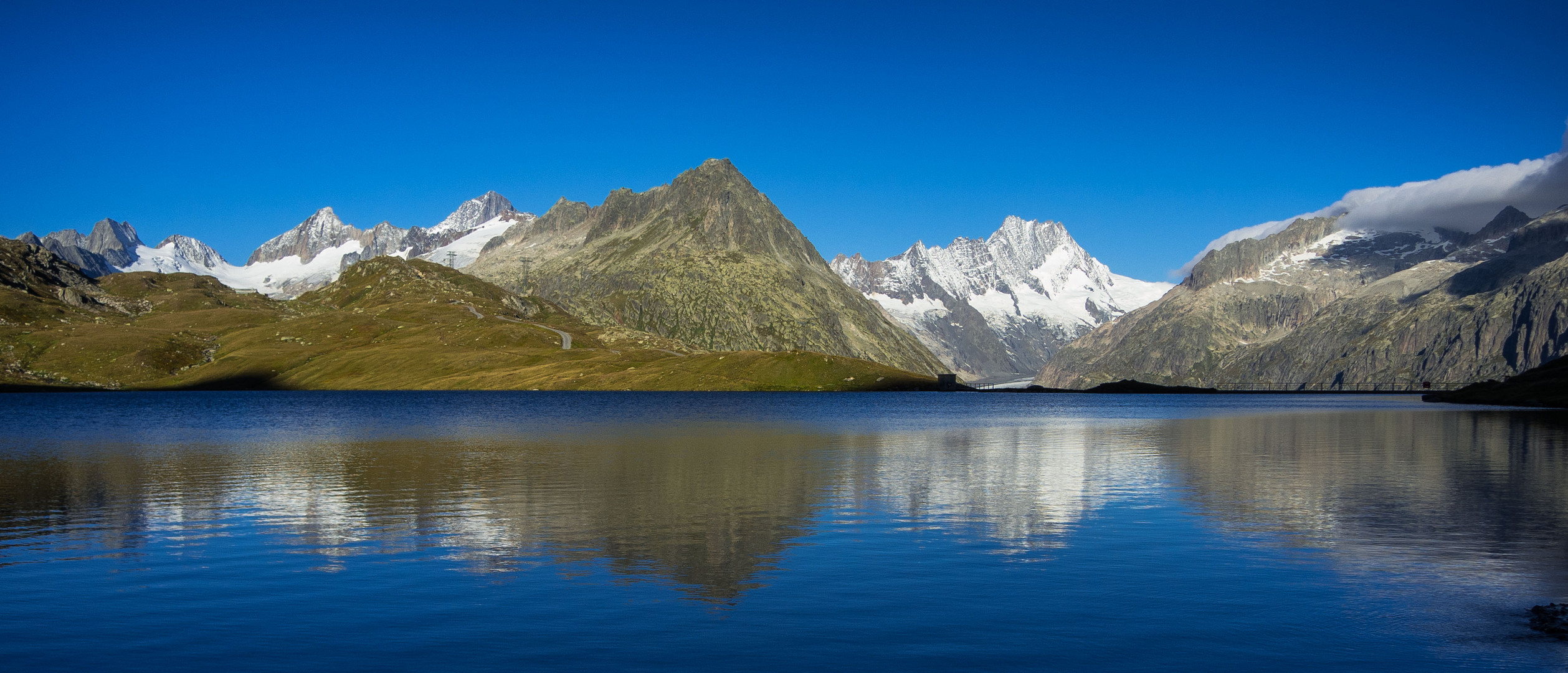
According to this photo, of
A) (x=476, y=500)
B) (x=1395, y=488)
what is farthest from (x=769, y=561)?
(x=1395, y=488)

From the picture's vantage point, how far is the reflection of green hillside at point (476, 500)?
3894 cm

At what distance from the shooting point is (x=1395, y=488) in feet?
204

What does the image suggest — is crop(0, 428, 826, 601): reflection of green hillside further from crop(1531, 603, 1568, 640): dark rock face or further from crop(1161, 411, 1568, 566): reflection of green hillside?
crop(1161, 411, 1568, 566): reflection of green hillside

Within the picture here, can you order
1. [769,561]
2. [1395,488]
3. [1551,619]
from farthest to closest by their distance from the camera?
[1395,488]
[769,561]
[1551,619]

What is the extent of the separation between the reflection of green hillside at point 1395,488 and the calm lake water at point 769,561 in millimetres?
375

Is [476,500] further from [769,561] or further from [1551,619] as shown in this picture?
[1551,619]

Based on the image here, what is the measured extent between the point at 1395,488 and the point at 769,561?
4642 centimetres

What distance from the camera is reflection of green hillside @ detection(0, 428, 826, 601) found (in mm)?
38938

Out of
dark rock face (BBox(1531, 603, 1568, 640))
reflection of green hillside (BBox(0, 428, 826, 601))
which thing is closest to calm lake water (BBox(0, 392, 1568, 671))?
reflection of green hillside (BBox(0, 428, 826, 601))

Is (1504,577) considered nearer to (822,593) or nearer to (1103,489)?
(822,593)

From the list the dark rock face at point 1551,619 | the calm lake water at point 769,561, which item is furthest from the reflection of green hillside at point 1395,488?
the dark rock face at point 1551,619

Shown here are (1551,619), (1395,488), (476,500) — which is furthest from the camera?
(1395,488)

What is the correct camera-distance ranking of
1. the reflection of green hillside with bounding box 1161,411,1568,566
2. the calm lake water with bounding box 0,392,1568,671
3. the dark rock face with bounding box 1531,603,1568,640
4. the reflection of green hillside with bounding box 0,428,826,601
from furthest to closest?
the reflection of green hillside with bounding box 1161,411,1568,566 → the reflection of green hillside with bounding box 0,428,826,601 → the dark rock face with bounding box 1531,603,1568,640 → the calm lake water with bounding box 0,392,1568,671

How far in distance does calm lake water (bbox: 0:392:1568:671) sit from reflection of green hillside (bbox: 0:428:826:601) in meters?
0.31
